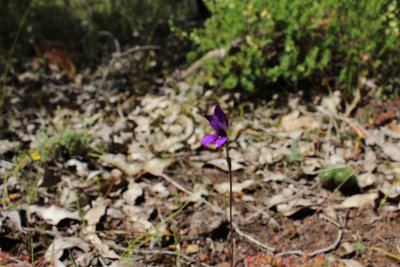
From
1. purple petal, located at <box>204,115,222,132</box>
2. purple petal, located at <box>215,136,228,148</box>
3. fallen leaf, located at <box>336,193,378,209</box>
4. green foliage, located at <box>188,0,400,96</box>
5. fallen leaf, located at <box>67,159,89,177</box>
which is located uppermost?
green foliage, located at <box>188,0,400,96</box>

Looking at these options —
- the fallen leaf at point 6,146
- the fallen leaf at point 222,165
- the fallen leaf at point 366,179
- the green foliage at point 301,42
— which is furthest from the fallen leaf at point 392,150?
the fallen leaf at point 6,146

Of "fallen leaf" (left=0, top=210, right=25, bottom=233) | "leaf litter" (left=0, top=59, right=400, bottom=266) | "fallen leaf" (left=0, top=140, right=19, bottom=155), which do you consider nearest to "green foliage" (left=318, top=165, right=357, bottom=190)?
"leaf litter" (left=0, top=59, right=400, bottom=266)

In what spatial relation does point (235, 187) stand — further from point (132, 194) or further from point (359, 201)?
point (359, 201)

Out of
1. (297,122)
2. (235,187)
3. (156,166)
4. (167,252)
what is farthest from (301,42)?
(167,252)

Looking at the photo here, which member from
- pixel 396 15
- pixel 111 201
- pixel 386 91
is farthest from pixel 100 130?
pixel 396 15

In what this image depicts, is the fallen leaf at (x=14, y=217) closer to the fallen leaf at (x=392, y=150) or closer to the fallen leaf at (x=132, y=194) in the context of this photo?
the fallen leaf at (x=132, y=194)

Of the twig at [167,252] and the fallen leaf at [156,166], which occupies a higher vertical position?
the fallen leaf at [156,166]

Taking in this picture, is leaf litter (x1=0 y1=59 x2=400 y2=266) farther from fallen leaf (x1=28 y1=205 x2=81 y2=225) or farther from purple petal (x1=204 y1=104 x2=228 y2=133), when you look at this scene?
purple petal (x1=204 y1=104 x2=228 y2=133)
